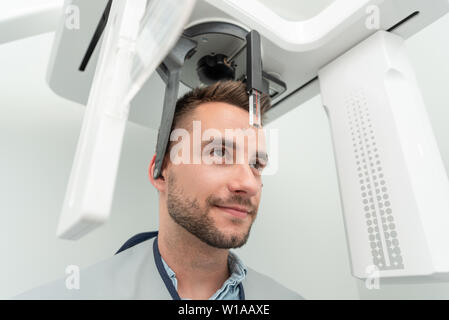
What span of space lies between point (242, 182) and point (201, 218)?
0.43 feet

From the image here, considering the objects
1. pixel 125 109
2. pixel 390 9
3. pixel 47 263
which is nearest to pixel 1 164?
pixel 47 263

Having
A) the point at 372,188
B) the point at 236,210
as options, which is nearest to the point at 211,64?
the point at 236,210

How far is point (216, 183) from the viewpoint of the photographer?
71 centimetres

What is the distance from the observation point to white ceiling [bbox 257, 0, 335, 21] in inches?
Result: 28.7

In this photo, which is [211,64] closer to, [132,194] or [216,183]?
[216,183]

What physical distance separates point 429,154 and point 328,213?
27.2 inches

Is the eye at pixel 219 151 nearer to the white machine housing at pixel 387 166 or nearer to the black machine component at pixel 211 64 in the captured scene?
the black machine component at pixel 211 64

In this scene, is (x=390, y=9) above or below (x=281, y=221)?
above

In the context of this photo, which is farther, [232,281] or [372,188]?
[232,281]

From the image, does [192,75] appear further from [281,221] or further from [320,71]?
[281,221]

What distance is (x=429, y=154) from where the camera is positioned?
1.93ft

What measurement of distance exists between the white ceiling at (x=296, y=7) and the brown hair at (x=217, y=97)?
210mm

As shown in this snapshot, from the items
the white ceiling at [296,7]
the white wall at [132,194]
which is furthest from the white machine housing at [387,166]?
the white wall at [132,194]

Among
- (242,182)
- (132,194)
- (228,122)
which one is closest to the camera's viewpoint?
(242,182)
